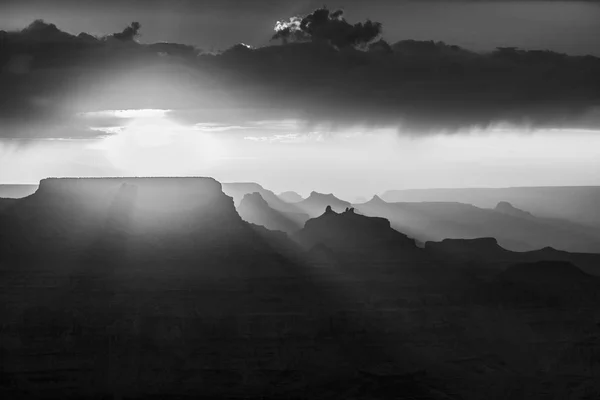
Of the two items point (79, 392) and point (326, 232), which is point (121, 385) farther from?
point (326, 232)

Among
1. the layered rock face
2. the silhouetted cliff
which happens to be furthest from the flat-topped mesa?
the silhouetted cliff

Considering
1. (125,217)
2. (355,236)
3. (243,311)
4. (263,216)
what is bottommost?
(243,311)

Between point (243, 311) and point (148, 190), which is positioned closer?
point (243, 311)

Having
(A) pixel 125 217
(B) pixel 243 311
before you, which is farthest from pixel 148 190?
(B) pixel 243 311

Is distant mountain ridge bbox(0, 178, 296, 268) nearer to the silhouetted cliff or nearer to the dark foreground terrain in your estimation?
the dark foreground terrain

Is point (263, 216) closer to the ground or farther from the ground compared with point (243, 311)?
farther from the ground

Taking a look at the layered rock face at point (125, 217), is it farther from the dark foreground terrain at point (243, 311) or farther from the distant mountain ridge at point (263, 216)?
the distant mountain ridge at point (263, 216)

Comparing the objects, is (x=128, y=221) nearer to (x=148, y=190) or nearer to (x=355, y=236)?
(x=148, y=190)

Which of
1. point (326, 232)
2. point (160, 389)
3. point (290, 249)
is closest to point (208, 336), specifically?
point (160, 389)
